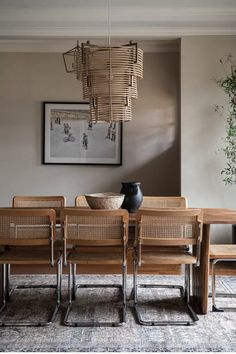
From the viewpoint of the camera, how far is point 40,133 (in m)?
4.76

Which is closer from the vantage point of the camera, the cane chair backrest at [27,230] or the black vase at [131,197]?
the cane chair backrest at [27,230]

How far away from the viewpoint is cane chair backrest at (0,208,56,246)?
252 cm

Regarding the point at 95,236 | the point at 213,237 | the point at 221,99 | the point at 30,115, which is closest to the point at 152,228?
the point at 95,236

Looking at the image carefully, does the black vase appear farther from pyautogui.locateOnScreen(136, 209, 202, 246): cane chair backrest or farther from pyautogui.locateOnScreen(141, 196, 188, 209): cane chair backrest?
pyautogui.locateOnScreen(136, 209, 202, 246): cane chair backrest

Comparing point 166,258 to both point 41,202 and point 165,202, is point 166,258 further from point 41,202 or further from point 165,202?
point 41,202

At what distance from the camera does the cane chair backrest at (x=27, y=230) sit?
252cm

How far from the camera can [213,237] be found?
4180 millimetres

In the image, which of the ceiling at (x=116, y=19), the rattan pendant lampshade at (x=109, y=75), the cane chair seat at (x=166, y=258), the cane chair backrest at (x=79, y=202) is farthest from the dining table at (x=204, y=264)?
the ceiling at (x=116, y=19)

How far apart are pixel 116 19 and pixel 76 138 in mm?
1532

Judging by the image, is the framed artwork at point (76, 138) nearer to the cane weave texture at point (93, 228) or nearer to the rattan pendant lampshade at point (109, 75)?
the rattan pendant lampshade at point (109, 75)

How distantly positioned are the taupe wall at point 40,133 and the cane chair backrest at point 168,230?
2246 millimetres

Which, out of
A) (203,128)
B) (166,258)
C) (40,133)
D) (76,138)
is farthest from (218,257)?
(40,133)

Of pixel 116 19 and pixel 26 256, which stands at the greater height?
pixel 116 19

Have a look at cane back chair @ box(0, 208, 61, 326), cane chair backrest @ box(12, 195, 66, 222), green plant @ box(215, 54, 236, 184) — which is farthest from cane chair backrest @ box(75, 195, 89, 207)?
green plant @ box(215, 54, 236, 184)
